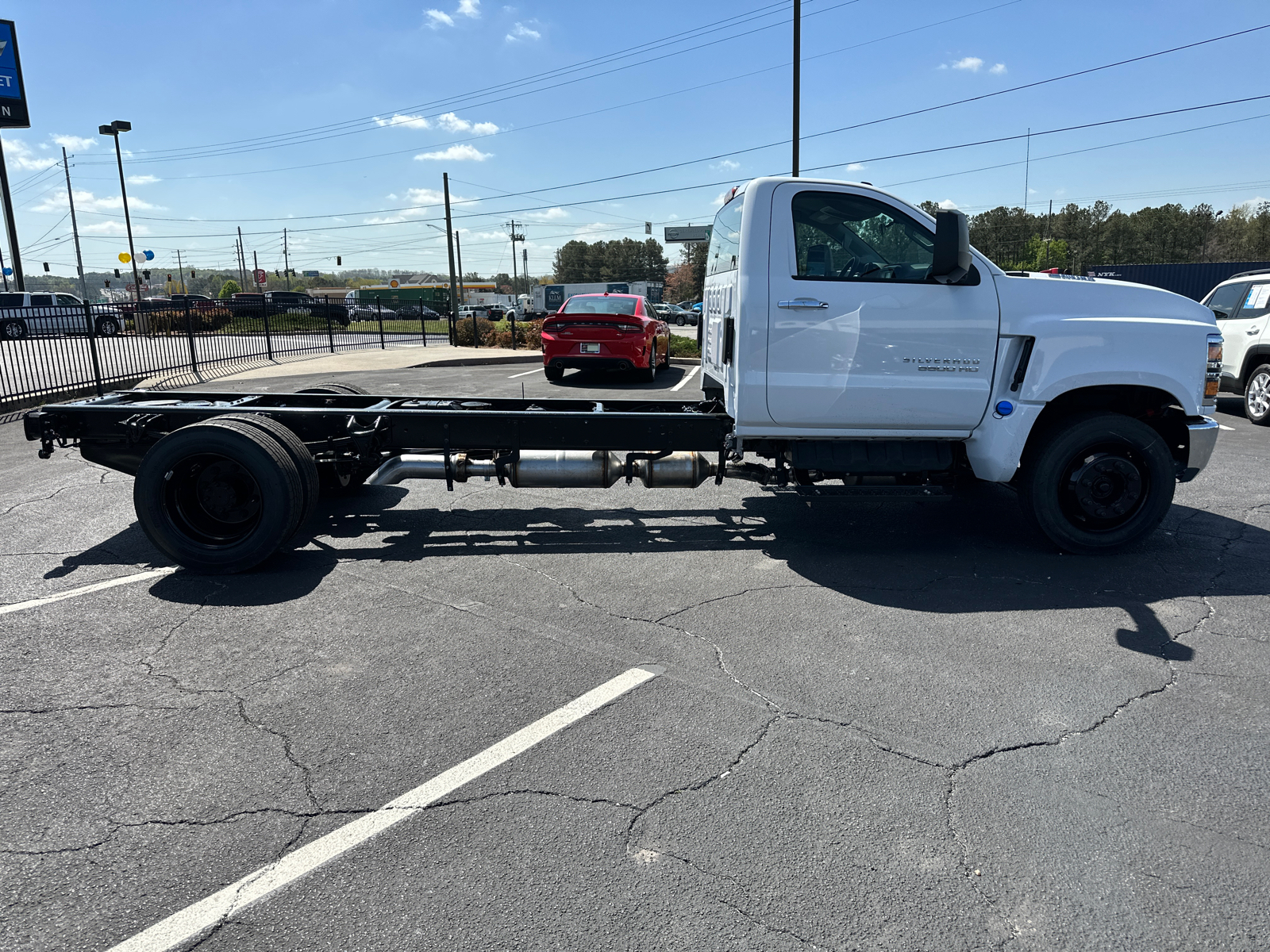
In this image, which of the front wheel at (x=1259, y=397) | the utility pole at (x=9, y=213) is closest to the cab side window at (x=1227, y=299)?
the front wheel at (x=1259, y=397)

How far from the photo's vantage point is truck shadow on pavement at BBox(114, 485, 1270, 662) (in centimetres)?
484

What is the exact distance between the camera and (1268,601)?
→ 4730 mm

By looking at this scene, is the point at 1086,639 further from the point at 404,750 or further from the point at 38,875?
the point at 38,875

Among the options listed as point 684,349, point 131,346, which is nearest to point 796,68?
point 684,349

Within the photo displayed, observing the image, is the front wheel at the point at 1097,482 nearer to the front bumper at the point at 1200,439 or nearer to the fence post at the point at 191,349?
the front bumper at the point at 1200,439

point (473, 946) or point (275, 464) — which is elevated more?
point (275, 464)

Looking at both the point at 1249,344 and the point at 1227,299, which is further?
the point at 1227,299

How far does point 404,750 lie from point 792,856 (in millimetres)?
1544

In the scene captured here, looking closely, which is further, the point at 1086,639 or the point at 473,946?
the point at 1086,639

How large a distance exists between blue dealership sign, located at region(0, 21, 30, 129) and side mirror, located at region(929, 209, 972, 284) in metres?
26.8

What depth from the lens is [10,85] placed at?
22156 mm

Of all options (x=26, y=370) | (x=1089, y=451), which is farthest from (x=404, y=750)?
(x=26, y=370)

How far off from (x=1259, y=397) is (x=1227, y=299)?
6.79ft

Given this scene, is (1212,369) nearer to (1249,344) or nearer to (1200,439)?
(1200,439)
